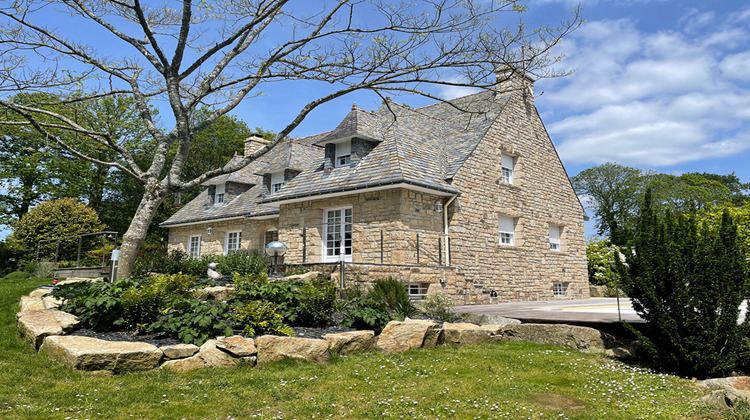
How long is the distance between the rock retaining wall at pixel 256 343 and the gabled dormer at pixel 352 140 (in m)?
8.64

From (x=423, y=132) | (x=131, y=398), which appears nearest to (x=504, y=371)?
(x=131, y=398)

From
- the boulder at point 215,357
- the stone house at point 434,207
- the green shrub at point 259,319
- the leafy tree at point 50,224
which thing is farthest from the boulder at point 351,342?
the leafy tree at point 50,224

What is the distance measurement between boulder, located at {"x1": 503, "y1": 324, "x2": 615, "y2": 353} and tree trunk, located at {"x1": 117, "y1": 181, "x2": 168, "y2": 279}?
694cm

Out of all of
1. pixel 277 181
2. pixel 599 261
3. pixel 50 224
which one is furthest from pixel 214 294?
pixel 599 261

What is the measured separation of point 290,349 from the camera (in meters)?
6.16

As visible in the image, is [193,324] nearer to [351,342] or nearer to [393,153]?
[351,342]

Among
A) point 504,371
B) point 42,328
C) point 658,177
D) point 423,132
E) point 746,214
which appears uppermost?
point 658,177

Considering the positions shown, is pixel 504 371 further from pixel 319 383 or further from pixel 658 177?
pixel 658 177

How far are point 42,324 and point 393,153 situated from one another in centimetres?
1021

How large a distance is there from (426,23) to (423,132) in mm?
8747

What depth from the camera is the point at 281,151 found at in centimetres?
2048

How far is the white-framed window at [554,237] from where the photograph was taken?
18978 mm

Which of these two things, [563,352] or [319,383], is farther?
[563,352]

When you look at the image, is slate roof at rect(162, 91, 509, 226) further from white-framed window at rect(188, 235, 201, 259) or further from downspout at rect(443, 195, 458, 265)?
white-framed window at rect(188, 235, 201, 259)
